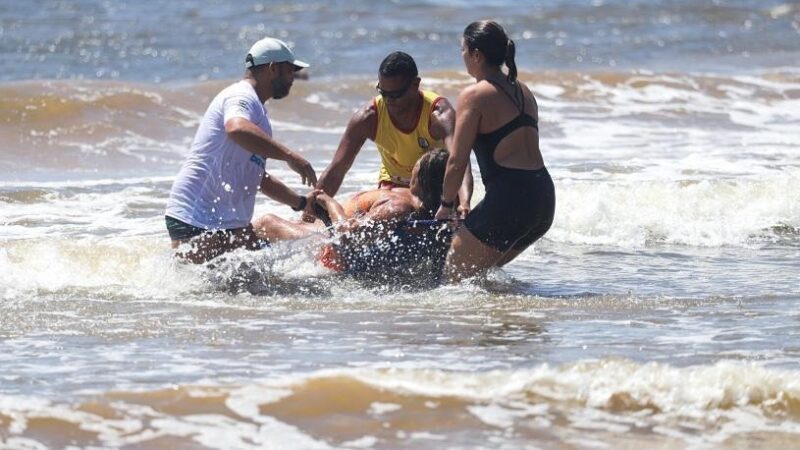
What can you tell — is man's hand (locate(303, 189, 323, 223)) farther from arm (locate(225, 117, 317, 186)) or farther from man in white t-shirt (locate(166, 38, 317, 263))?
arm (locate(225, 117, 317, 186))

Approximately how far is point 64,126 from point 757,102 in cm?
877

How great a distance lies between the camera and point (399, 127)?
824cm

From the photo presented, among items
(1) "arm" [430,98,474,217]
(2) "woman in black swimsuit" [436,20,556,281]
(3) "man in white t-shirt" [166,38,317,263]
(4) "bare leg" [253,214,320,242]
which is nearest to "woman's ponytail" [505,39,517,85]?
(2) "woman in black swimsuit" [436,20,556,281]

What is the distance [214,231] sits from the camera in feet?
25.8

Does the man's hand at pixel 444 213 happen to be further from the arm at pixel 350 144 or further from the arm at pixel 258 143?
the arm at pixel 350 144

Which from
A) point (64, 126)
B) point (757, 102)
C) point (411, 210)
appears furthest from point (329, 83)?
point (411, 210)

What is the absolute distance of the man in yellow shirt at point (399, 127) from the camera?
8.05 meters

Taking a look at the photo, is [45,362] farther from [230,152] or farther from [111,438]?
[230,152]

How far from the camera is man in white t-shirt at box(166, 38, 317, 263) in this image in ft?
25.6

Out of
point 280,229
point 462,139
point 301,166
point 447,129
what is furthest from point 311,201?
point 462,139

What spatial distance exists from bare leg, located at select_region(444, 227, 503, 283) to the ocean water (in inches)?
4.5

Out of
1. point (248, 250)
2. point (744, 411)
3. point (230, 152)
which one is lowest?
point (744, 411)

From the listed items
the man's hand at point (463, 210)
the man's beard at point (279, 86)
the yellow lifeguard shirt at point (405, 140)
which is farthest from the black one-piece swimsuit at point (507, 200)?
the man's beard at point (279, 86)

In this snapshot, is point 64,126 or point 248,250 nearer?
point 248,250
